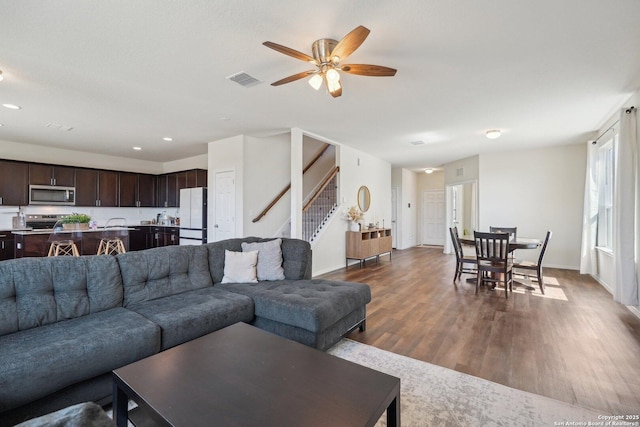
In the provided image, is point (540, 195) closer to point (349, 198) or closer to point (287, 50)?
point (349, 198)

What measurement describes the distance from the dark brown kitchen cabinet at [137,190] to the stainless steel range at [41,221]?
4.55ft

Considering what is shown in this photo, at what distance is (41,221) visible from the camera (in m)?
6.36

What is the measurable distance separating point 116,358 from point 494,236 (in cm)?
448

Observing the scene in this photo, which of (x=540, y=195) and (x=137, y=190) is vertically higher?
(x=137, y=190)

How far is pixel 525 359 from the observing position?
95.7 inches

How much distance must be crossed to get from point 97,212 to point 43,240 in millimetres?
2302

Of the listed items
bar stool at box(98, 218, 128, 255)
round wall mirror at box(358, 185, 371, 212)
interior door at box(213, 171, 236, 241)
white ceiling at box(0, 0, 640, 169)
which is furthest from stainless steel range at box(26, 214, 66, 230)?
round wall mirror at box(358, 185, 371, 212)

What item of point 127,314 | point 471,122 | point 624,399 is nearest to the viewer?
point 624,399

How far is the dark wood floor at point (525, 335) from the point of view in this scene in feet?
6.90

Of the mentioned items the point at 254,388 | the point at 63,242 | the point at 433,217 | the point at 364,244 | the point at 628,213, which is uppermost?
the point at 628,213

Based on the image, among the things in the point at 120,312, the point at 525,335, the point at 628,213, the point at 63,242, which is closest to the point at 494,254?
the point at 628,213

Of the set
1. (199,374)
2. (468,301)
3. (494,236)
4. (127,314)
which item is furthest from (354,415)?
(494,236)

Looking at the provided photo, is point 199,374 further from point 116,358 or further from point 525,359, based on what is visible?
point 525,359

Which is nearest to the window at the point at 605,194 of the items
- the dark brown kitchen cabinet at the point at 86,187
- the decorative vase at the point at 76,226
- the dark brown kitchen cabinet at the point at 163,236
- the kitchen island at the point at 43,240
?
the dark brown kitchen cabinet at the point at 163,236
